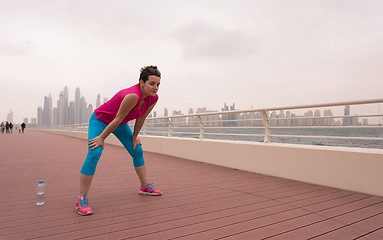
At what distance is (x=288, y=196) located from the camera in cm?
315

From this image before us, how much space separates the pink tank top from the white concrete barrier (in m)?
2.62

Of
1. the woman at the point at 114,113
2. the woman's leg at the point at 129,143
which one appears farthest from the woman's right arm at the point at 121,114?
the woman's leg at the point at 129,143

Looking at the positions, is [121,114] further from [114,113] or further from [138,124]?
[138,124]

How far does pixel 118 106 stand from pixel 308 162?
10.1ft

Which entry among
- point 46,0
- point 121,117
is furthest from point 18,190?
point 46,0

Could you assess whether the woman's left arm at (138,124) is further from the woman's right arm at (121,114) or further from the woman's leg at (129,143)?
the woman's right arm at (121,114)

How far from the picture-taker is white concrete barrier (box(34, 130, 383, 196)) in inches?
126

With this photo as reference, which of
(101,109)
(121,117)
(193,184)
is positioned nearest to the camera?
(121,117)

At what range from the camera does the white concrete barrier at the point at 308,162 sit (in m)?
3.19

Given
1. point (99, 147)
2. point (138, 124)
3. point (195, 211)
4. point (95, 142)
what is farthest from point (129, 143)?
point (195, 211)

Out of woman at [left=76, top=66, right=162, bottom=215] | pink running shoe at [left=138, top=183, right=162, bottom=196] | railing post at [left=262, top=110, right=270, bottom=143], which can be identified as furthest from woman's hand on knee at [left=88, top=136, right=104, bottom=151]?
railing post at [left=262, top=110, right=270, bottom=143]

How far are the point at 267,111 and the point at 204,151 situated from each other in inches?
79.9

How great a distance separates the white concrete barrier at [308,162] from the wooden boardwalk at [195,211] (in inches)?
6.6

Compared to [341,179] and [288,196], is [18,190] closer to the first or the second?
[288,196]
